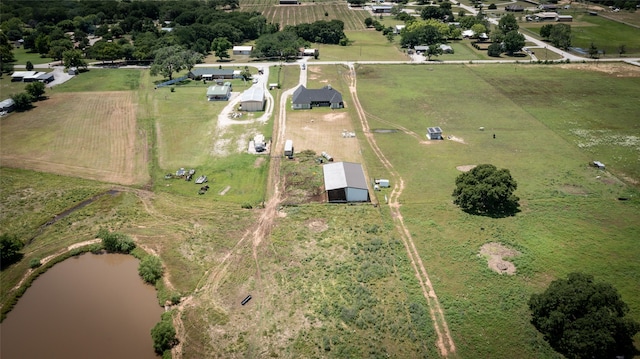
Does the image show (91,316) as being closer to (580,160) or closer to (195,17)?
(580,160)

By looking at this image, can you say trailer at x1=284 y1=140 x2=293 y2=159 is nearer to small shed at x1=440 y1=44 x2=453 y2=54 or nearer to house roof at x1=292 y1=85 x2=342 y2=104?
house roof at x1=292 y1=85 x2=342 y2=104

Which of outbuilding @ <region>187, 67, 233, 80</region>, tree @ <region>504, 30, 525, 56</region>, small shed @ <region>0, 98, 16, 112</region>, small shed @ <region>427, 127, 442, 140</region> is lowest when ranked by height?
small shed @ <region>427, 127, 442, 140</region>

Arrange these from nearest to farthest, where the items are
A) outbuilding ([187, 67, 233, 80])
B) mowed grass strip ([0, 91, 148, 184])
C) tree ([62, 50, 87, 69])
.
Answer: mowed grass strip ([0, 91, 148, 184])
outbuilding ([187, 67, 233, 80])
tree ([62, 50, 87, 69])


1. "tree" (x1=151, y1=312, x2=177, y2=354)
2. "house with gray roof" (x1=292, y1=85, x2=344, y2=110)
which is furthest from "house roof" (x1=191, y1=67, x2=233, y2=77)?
"tree" (x1=151, y1=312, x2=177, y2=354)

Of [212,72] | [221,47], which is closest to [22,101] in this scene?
[212,72]

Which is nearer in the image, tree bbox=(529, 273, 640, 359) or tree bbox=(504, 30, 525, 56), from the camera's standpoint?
tree bbox=(529, 273, 640, 359)

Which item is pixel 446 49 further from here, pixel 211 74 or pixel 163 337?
pixel 163 337
